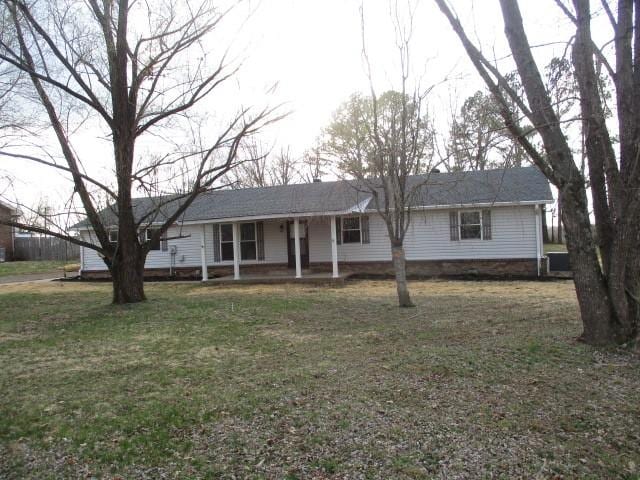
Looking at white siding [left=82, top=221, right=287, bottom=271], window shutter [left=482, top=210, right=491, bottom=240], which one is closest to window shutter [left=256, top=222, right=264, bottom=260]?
white siding [left=82, top=221, right=287, bottom=271]

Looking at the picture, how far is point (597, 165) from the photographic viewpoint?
568 cm

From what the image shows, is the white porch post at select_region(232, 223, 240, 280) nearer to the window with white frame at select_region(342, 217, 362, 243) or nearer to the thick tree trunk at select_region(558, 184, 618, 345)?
the window with white frame at select_region(342, 217, 362, 243)

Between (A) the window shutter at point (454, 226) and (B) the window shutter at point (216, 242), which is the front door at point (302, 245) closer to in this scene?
(B) the window shutter at point (216, 242)

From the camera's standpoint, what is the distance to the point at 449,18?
5914 millimetres

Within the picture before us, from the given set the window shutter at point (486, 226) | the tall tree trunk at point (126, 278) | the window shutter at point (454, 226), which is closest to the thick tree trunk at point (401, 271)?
the tall tree trunk at point (126, 278)

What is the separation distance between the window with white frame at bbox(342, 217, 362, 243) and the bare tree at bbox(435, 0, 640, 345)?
11.9m

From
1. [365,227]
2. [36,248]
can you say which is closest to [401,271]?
[365,227]

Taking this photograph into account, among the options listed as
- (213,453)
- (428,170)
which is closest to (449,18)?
(428,170)

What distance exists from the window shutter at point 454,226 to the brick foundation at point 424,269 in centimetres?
86

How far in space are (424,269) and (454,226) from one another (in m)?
1.82

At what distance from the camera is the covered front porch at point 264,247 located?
59.5 feet

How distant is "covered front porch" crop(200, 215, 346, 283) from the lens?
1814 centimetres

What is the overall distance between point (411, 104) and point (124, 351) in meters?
6.13

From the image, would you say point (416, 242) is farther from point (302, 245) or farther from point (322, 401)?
point (322, 401)
